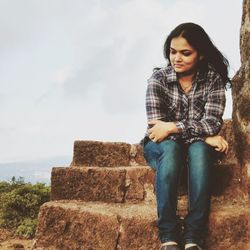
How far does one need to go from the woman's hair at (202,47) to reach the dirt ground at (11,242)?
2.57 m

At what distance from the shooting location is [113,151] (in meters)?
4.50

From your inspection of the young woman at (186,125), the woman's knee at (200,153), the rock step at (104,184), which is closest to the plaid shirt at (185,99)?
the young woman at (186,125)

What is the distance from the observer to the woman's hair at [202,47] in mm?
3094

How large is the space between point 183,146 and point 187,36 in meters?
0.84

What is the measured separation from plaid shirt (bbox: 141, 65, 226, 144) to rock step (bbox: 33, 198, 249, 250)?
60 centimetres

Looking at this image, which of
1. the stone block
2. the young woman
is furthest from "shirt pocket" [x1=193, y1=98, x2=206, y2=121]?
the stone block

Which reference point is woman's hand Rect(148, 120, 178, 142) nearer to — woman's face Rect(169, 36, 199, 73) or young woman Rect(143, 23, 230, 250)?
young woman Rect(143, 23, 230, 250)

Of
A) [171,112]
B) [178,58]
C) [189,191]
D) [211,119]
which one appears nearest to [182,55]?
[178,58]

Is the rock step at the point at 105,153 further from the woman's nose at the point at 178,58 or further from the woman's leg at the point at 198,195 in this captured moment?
the woman's leg at the point at 198,195

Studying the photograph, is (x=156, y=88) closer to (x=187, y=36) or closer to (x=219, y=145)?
(x=187, y=36)

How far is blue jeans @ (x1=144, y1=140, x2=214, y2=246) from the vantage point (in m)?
2.50

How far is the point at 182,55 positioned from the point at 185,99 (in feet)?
1.09

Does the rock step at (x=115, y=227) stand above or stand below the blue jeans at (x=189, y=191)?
below

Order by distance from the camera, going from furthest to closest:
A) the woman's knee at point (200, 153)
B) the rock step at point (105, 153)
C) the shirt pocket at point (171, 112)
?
the rock step at point (105, 153) < the shirt pocket at point (171, 112) < the woman's knee at point (200, 153)
